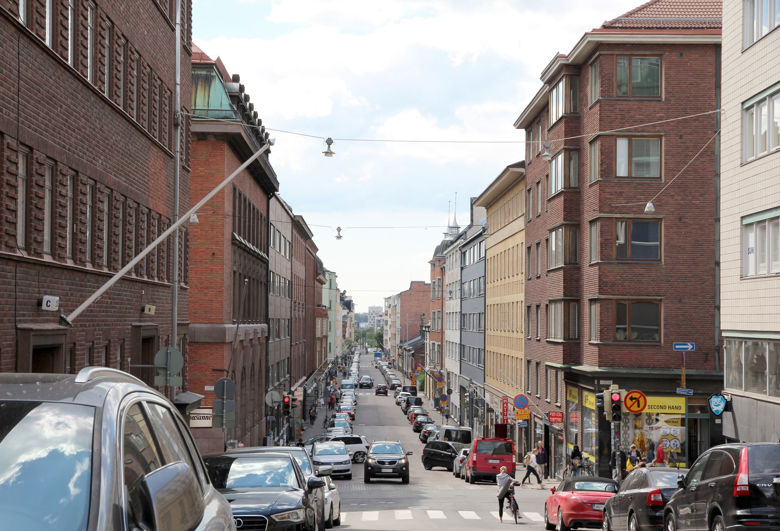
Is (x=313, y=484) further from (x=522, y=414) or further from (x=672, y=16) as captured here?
(x=522, y=414)

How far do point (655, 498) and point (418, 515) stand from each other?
33.8ft

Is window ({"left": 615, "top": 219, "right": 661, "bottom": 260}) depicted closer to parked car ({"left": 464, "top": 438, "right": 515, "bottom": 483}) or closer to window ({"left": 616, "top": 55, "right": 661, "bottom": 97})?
window ({"left": 616, "top": 55, "right": 661, "bottom": 97})

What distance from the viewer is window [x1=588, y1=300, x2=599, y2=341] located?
40.9 m

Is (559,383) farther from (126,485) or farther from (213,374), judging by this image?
(126,485)

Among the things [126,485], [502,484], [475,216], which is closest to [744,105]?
[502,484]

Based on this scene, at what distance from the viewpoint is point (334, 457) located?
4212 centimetres

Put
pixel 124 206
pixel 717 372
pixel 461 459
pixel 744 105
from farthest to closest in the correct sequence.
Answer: pixel 461 459
pixel 717 372
pixel 744 105
pixel 124 206

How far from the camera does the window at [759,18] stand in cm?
2650

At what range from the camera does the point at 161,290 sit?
2981 centimetres

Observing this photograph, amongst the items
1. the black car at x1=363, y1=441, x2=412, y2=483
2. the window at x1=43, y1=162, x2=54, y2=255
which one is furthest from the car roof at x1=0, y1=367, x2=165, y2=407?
the black car at x1=363, y1=441, x2=412, y2=483

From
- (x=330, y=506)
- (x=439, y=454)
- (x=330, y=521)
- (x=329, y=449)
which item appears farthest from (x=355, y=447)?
(x=330, y=506)

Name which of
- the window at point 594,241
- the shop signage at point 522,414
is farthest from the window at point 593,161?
the shop signage at point 522,414

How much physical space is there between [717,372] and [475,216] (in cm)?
6558

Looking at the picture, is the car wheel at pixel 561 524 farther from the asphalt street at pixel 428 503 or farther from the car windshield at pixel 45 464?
the car windshield at pixel 45 464
